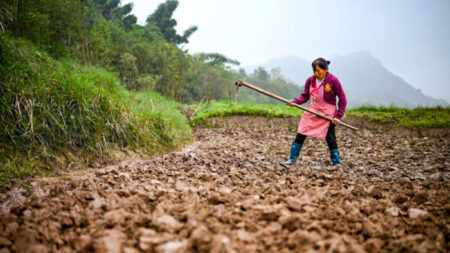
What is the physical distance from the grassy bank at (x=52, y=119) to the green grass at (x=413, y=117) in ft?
25.5

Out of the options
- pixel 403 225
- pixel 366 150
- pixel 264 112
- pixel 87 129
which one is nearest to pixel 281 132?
pixel 264 112

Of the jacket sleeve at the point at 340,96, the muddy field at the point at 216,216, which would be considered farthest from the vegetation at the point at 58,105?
the jacket sleeve at the point at 340,96

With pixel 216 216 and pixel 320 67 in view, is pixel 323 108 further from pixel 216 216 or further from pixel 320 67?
pixel 216 216

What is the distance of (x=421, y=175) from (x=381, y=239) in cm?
260

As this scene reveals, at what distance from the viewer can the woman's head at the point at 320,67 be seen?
11.7ft

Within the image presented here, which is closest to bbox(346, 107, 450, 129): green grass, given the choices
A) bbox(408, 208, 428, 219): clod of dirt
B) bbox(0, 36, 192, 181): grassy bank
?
bbox(408, 208, 428, 219): clod of dirt

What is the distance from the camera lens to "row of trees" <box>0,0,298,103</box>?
16.4ft

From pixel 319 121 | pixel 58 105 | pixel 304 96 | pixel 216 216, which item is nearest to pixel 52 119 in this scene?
pixel 58 105

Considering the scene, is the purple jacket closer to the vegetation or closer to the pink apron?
the pink apron

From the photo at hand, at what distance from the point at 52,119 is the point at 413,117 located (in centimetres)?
1072

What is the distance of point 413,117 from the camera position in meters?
8.77

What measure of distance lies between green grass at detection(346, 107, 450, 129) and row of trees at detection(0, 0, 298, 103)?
566 centimetres

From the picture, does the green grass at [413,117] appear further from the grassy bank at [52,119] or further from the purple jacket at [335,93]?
the grassy bank at [52,119]

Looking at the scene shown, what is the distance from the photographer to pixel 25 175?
102 inches
